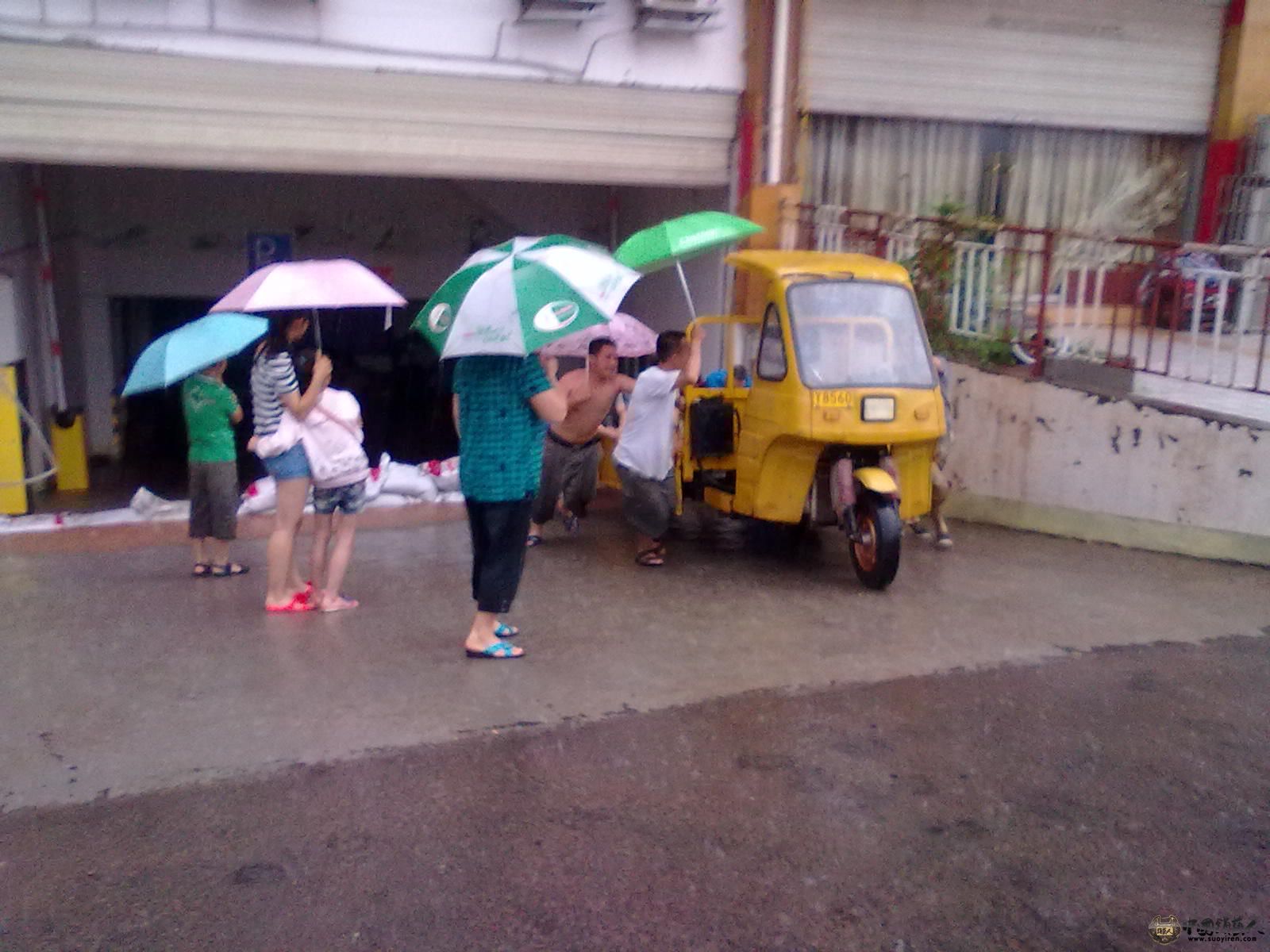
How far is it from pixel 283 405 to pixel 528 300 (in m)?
1.74

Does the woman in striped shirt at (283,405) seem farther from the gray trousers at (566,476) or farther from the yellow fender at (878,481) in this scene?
the yellow fender at (878,481)

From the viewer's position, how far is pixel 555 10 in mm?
8562

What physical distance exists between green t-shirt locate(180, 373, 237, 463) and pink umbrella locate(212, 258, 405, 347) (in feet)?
2.94

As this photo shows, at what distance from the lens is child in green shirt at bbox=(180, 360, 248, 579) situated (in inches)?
263

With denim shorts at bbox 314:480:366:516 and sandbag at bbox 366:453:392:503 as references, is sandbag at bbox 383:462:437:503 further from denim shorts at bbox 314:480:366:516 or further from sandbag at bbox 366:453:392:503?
denim shorts at bbox 314:480:366:516

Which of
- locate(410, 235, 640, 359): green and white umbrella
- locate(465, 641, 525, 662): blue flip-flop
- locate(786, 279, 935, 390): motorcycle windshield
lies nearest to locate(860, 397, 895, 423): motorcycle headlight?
locate(786, 279, 935, 390): motorcycle windshield

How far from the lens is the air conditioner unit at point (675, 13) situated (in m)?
8.87

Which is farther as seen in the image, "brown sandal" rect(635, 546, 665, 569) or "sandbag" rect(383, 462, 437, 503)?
"sandbag" rect(383, 462, 437, 503)

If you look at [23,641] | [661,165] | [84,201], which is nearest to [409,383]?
[84,201]

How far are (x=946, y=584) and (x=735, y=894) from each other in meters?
3.73

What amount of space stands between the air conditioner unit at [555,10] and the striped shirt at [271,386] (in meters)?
4.06

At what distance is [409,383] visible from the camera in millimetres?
14008

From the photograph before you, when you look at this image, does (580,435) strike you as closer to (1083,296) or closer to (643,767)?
(643,767)

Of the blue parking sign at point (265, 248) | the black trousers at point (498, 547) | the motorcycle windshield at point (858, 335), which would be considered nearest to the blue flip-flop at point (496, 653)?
the black trousers at point (498, 547)
